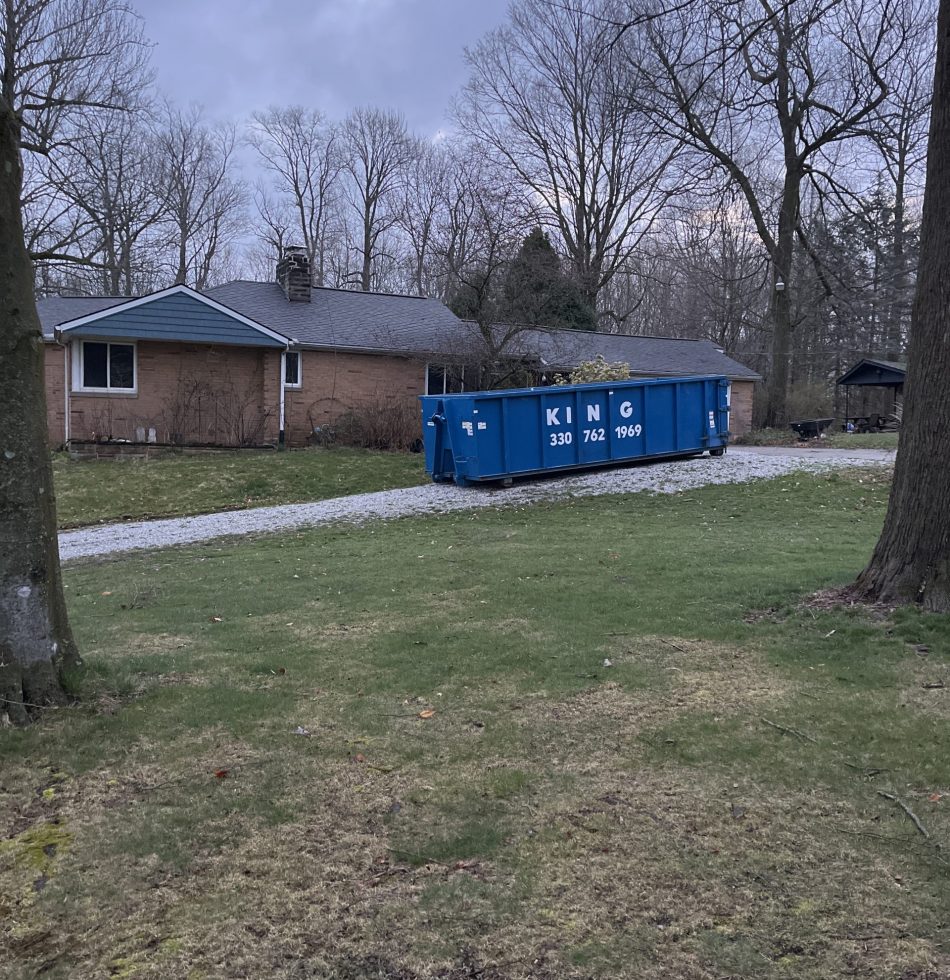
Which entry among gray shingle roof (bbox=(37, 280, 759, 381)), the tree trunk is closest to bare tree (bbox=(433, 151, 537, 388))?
gray shingle roof (bbox=(37, 280, 759, 381))

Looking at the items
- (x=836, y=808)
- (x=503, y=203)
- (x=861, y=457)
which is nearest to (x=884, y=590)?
(x=836, y=808)

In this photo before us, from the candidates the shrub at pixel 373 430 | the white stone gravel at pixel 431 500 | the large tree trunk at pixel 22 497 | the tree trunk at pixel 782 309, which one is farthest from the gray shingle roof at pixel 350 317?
the large tree trunk at pixel 22 497

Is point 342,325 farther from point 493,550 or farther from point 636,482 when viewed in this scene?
point 493,550

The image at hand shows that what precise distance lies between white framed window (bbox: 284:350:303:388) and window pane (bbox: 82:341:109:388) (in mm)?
4563

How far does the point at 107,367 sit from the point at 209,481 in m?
6.17

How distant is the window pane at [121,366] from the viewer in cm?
2116

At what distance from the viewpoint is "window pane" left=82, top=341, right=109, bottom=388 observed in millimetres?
20938

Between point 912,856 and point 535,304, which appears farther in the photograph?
point 535,304

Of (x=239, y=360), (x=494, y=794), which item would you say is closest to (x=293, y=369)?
(x=239, y=360)

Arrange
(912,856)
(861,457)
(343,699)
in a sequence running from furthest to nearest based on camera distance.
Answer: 1. (861,457)
2. (343,699)
3. (912,856)

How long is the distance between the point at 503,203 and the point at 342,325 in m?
5.83

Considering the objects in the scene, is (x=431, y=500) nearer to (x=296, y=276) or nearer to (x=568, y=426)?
(x=568, y=426)

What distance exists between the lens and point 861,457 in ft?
59.8

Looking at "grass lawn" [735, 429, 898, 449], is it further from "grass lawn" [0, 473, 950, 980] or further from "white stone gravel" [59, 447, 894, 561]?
"grass lawn" [0, 473, 950, 980]
